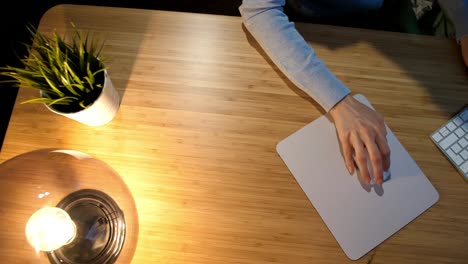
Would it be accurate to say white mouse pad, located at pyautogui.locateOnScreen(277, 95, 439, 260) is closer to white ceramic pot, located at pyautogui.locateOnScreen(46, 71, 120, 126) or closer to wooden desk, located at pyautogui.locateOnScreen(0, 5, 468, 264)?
wooden desk, located at pyautogui.locateOnScreen(0, 5, 468, 264)

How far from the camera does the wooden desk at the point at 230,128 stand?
24.4 inches

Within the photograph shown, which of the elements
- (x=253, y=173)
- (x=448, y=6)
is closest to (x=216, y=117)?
(x=253, y=173)

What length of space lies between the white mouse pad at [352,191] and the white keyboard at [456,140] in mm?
64

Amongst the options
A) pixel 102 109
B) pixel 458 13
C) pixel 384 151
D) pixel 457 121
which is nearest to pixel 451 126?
pixel 457 121

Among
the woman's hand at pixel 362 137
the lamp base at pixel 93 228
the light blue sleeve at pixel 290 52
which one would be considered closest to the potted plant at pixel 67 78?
the lamp base at pixel 93 228

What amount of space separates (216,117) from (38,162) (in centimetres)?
32

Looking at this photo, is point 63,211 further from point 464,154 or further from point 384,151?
point 464,154

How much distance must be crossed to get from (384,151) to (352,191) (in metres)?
0.10

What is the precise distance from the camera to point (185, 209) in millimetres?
640

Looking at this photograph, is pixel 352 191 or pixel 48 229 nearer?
pixel 48 229

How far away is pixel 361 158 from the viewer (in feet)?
2.11

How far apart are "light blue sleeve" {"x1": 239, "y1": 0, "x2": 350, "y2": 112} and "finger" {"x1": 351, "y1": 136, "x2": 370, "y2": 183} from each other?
0.08 meters

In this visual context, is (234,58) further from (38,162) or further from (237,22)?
(38,162)

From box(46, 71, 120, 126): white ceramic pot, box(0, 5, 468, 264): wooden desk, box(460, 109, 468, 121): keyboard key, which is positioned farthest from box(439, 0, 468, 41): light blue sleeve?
box(46, 71, 120, 126): white ceramic pot
